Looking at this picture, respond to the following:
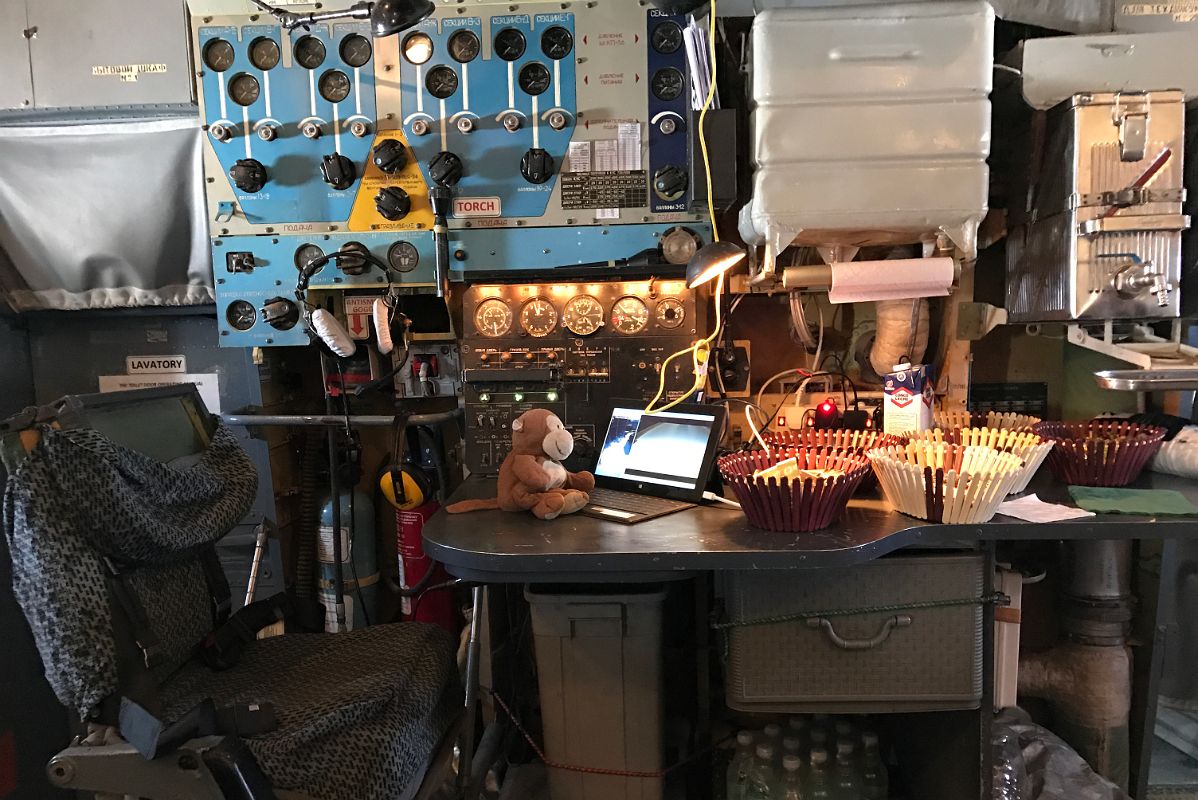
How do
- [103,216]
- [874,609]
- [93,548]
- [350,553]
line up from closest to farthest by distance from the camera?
[93,548], [874,609], [103,216], [350,553]

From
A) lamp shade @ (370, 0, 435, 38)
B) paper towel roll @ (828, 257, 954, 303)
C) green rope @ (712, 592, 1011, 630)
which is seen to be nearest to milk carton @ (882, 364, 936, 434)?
paper towel roll @ (828, 257, 954, 303)

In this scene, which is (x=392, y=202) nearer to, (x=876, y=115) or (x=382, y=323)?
(x=382, y=323)

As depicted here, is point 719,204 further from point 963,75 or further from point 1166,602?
point 1166,602

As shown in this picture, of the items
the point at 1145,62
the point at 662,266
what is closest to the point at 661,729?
the point at 662,266

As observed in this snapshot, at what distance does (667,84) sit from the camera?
5.79 feet

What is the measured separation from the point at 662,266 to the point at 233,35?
124cm

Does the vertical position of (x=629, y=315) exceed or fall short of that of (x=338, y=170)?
it falls short

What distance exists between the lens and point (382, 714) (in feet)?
3.95

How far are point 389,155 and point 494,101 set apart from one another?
0.29 metres

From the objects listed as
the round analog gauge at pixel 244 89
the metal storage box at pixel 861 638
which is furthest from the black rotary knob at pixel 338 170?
the metal storage box at pixel 861 638

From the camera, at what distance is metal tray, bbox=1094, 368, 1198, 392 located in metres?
1.45

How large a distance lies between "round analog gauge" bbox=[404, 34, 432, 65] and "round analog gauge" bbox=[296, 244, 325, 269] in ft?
1.75

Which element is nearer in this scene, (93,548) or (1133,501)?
(93,548)

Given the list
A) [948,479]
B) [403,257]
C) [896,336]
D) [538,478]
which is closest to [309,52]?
[403,257]
